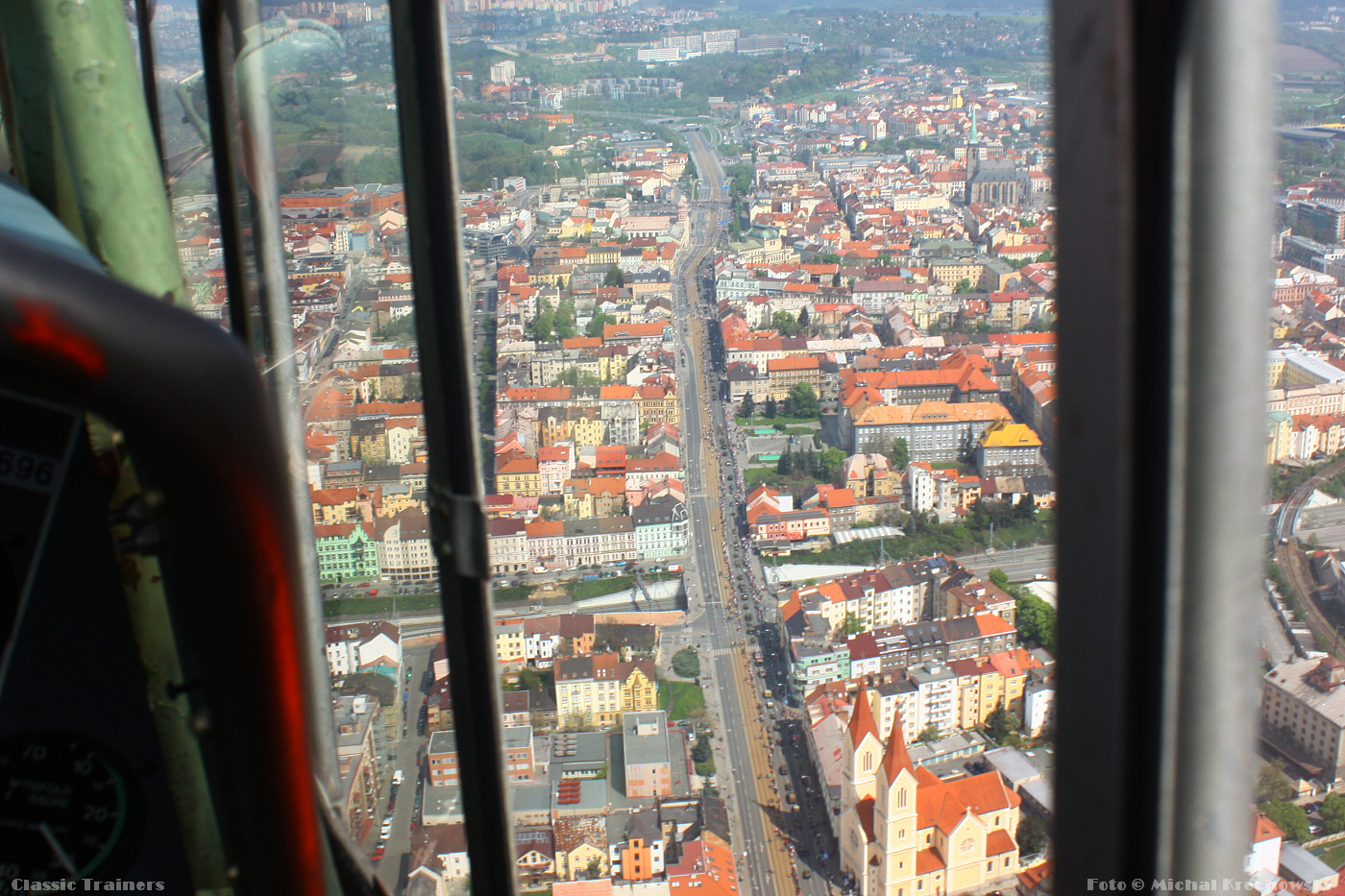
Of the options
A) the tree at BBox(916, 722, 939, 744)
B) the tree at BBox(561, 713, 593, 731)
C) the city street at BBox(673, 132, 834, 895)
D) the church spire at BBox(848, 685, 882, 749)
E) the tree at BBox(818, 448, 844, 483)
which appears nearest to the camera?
the church spire at BBox(848, 685, 882, 749)

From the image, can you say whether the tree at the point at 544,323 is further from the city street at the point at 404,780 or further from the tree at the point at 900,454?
the city street at the point at 404,780

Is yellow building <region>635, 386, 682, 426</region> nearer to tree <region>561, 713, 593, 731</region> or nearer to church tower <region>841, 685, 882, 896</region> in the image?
tree <region>561, 713, 593, 731</region>

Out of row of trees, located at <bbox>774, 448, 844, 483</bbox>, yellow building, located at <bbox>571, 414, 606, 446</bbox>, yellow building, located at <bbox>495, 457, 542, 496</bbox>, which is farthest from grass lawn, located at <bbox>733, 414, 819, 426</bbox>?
yellow building, located at <bbox>495, 457, 542, 496</bbox>

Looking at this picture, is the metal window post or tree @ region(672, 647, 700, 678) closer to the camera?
the metal window post

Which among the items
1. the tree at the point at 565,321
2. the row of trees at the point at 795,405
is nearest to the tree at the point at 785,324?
the row of trees at the point at 795,405

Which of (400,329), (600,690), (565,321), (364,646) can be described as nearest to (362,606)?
(364,646)

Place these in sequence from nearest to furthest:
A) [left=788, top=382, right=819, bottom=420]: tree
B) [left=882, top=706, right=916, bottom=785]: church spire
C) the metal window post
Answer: the metal window post → [left=882, top=706, right=916, bottom=785]: church spire → [left=788, top=382, right=819, bottom=420]: tree

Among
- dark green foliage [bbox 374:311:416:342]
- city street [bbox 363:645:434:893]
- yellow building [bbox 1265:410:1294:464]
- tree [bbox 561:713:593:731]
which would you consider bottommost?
tree [bbox 561:713:593:731]

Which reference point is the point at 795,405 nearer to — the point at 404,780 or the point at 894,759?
the point at 894,759
